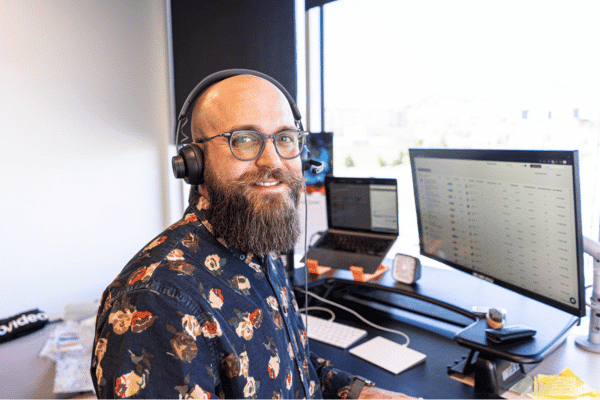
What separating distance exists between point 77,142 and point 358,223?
6.37 feet

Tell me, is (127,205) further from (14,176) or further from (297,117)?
(297,117)

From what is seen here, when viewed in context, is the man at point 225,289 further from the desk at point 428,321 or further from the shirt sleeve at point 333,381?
the desk at point 428,321

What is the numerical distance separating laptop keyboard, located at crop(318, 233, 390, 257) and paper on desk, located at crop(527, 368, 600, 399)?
702mm

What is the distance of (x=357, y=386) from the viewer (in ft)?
3.49

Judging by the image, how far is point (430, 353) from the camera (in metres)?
1.24

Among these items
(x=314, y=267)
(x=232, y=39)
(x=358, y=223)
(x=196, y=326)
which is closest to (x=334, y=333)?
(x=314, y=267)

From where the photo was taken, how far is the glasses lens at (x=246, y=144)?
937mm

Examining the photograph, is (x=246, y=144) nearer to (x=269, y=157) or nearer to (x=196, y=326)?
(x=269, y=157)

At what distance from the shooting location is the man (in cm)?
69

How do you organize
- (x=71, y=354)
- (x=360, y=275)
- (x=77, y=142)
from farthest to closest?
(x=77, y=142), (x=360, y=275), (x=71, y=354)

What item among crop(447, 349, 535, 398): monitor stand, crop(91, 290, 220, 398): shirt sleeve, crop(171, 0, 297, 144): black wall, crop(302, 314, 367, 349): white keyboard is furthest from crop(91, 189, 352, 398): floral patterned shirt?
crop(171, 0, 297, 144): black wall

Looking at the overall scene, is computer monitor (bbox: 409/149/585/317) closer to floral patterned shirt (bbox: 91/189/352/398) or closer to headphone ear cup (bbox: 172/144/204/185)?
floral patterned shirt (bbox: 91/189/352/398)

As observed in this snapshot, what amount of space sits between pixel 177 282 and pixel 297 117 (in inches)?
23.0

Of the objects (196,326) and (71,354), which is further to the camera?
(71,354)
